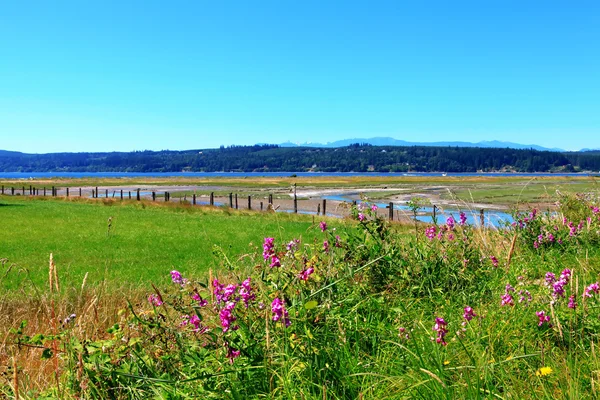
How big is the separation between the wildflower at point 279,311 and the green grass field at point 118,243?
432 cm

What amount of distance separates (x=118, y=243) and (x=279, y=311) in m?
16.6

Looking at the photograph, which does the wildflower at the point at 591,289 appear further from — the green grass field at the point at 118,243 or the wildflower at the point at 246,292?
the green grass field at the point at 118,243

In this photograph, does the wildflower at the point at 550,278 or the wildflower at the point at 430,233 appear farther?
the wildflower at the point at 430,233

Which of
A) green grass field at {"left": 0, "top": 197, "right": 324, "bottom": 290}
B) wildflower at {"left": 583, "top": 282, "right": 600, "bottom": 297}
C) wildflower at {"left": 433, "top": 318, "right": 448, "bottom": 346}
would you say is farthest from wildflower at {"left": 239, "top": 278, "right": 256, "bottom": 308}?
green grass field at {"left": 0, "top": 197, "right": 324, "bottom": 290}

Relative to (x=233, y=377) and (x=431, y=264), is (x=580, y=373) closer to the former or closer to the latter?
(x=233, y=377)

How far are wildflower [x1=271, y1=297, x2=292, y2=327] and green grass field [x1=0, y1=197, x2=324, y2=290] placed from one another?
4318 mm

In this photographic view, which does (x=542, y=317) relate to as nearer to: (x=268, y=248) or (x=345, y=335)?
(x=345, y=335)

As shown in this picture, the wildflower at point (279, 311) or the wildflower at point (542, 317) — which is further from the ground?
the wildflower at point (279, 311)

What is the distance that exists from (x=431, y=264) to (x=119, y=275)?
8.84 meters

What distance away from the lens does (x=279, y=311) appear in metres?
2.98

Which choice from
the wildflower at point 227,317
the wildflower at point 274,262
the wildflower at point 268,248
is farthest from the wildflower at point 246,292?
the wildflower at point 268,248

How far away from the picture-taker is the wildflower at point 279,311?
2889 mm

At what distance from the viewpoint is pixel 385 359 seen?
3.28 meters

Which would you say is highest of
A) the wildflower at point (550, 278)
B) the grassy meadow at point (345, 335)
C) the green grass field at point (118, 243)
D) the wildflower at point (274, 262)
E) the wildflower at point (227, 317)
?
the wildflower at point (274, 262)
